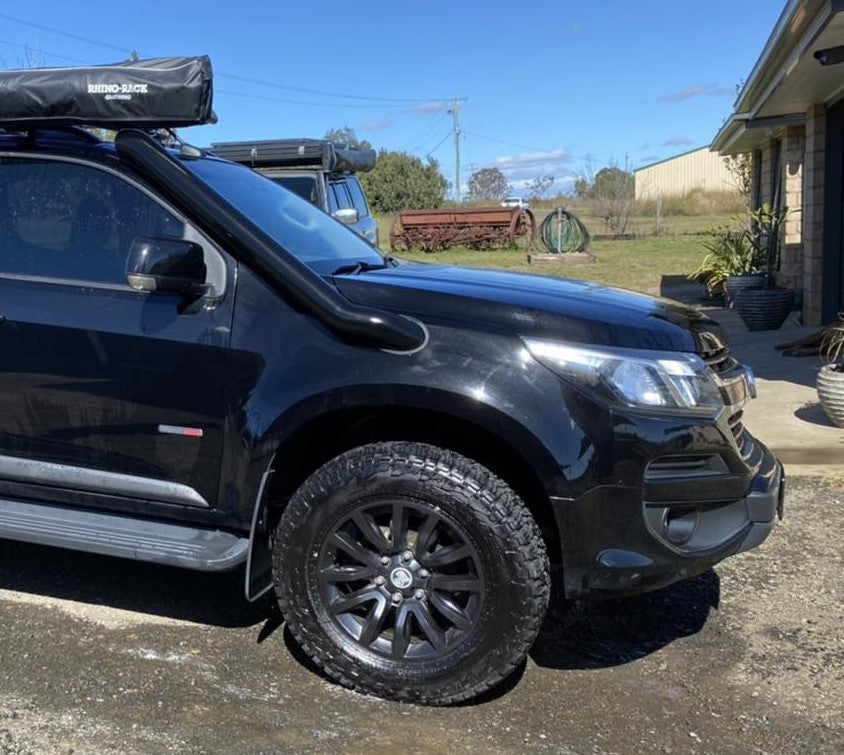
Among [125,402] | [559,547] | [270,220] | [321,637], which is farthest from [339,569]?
[270,220]

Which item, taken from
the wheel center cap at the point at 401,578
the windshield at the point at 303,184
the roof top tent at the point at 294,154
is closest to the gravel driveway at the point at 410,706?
the wheel center cap at the point at 401,578

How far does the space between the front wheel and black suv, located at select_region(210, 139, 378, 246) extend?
26.3 ft

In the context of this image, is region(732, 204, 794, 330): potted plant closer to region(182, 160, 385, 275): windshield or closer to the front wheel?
region(182, 160, 385, 275): windshield

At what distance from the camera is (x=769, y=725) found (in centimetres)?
306

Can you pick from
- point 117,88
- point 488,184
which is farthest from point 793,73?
point 488,184

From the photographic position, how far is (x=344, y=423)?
332cm

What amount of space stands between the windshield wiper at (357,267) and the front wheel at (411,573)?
0.80 metres

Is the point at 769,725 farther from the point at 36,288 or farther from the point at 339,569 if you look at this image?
the point at 36,288

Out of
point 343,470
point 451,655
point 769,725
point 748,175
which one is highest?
point 748,175

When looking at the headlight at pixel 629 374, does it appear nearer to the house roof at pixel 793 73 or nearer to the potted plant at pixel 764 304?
the house roof at pixel 793 73

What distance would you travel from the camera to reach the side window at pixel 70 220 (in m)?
3.49

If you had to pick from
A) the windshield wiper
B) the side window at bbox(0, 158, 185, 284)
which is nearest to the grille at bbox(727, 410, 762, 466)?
the windshield wiper

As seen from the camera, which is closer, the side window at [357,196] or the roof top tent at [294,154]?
the roof top tent at [294,154]

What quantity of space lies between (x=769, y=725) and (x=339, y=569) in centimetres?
154
